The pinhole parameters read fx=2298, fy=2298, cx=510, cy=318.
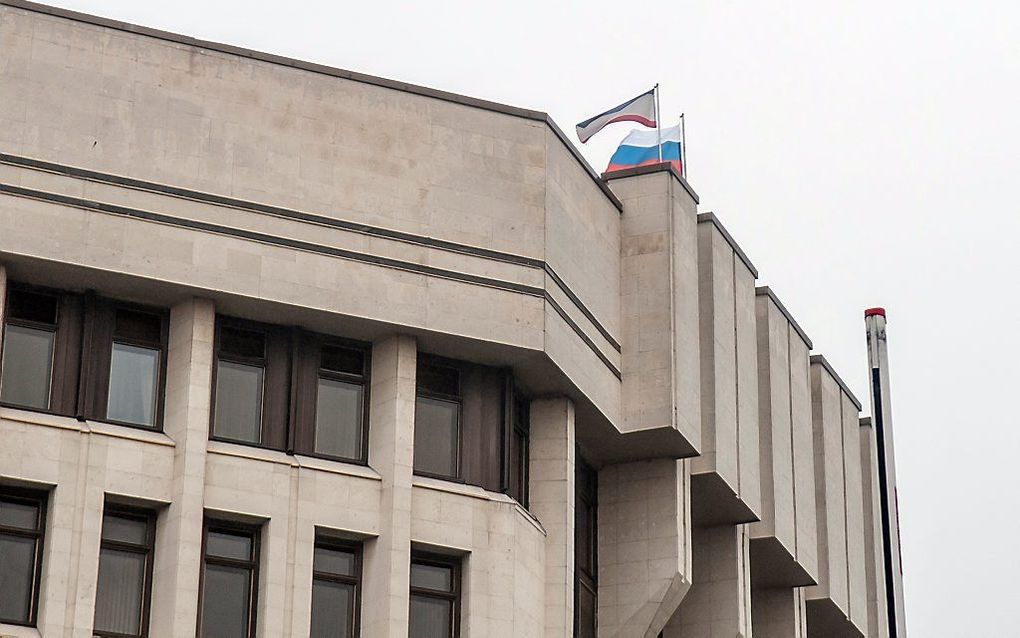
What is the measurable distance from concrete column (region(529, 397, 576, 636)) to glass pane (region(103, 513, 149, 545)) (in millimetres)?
9143

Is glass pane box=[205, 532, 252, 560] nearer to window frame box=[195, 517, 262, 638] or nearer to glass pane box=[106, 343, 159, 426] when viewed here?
window frame box=[195, 517, 262, 638]

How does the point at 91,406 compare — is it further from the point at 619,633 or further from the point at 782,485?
the point at 782,485

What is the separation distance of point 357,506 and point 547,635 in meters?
5.41

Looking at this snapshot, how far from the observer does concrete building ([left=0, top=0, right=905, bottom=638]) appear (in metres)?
44.9

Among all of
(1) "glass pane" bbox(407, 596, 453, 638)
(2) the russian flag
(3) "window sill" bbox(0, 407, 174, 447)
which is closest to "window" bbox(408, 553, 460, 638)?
(1) "glass pane" bbox(407, 596, 453, 638)

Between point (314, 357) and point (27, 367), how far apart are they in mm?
6043

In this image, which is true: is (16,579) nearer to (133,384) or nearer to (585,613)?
(133,384)

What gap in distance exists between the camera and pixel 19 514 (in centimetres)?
4409

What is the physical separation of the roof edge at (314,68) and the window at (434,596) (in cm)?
1013

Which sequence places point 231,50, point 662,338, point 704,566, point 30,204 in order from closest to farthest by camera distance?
point 30,204 < point 231,50 < point 662,338 < point 704,566

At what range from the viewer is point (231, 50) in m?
48.1

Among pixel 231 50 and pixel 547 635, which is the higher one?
pixel 231 50

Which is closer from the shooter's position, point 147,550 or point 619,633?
point 147,550

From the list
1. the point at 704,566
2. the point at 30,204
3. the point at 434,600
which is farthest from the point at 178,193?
the point at 704,566
